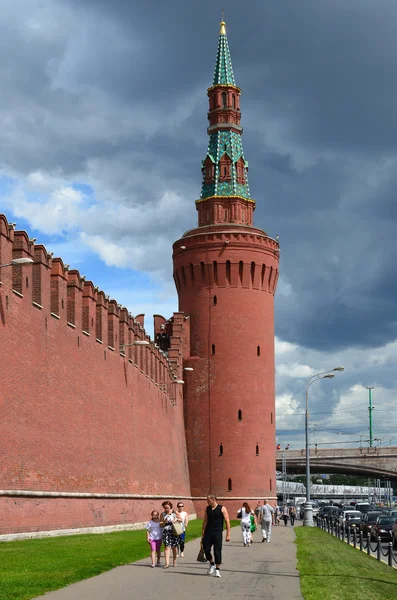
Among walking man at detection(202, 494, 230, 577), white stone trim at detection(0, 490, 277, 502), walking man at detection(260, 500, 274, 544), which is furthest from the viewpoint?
walking man at detection(260, 500, 274, 544)

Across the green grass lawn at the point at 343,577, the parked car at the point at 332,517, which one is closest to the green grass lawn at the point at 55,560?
the green grass lawn at the point at 343,577

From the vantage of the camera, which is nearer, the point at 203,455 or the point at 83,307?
the point at 83,307

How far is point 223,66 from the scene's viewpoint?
67750 millimetres

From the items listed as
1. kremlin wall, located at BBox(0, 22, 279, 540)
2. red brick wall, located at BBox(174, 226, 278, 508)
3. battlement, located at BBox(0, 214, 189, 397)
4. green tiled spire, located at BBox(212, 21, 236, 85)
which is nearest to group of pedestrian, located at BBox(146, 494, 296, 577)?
kremlin wall, located at BBox(0, 22, 279, 540)

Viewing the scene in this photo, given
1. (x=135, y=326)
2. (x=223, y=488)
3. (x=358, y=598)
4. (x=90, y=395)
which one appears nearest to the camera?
(x=358, y=598)

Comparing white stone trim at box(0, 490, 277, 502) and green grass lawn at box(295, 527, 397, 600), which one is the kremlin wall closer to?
white stone trim at box(0, 490, 277, 502)

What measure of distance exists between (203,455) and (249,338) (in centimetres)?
843

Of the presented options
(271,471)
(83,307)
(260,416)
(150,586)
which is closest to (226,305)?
(260,416)

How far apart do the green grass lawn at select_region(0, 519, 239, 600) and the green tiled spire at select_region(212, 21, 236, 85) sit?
46287 millimetres

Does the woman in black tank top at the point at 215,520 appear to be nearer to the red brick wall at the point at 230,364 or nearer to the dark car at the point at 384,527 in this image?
the dark car at the point at 384,527

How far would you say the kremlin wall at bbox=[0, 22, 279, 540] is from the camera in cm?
2830

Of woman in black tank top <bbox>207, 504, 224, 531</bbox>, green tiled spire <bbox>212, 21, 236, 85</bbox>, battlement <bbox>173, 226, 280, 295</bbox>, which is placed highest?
green tiled spire <bbox>212, 21, 236, 85</bbox>

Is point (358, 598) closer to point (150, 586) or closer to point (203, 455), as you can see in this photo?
point (150, 586)

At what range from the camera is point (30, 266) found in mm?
29438
